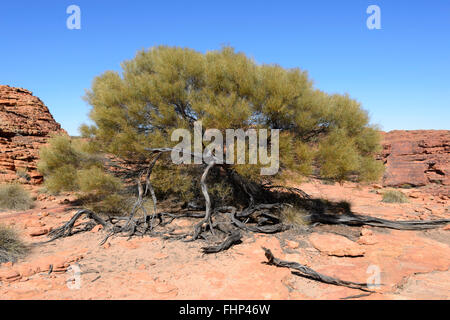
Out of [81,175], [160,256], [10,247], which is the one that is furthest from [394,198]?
[10,247]

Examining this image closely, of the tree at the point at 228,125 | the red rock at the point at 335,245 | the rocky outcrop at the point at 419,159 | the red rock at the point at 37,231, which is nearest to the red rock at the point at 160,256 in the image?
the tree at the point at 228,125

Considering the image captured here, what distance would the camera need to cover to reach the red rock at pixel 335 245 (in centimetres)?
522

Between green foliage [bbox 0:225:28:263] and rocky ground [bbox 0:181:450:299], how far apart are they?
0.63 ft

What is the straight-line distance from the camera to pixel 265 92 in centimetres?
718

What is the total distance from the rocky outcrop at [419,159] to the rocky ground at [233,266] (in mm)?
9304

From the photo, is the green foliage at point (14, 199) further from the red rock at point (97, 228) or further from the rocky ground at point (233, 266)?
the red rock at point (97, 228)

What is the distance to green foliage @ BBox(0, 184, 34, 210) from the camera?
10.0 meters

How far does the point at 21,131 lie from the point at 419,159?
25118mm

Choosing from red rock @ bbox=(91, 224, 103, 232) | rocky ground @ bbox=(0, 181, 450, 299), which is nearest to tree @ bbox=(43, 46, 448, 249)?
red rock @ bbox=(91, 224, 103, 232)

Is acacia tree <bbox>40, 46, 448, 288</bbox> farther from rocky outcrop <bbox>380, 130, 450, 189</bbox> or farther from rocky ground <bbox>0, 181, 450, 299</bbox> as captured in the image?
rocky outcrop <bbox>380, 130, 450, 189</bbox>

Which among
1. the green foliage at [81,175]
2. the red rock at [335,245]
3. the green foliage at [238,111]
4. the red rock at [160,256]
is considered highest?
the green foliage at [238,111]
